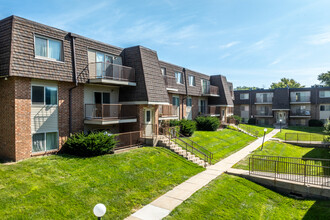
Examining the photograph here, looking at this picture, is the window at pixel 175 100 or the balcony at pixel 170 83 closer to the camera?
the balcony at pixel 170 83

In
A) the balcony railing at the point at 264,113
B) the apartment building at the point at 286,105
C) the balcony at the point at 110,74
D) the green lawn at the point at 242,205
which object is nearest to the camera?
the green lawn at the point at 242,205

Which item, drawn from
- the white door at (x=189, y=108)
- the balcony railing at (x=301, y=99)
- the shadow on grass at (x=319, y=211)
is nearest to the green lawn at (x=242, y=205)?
the shadow on grass at (x=319, y=211)

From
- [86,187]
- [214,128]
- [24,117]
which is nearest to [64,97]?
[24,117]

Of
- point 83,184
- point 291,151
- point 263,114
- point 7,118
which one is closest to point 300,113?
point 263,114

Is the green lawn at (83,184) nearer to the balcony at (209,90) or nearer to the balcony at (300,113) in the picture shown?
the balcony at (209,90)

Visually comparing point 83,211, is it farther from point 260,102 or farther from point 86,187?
point 260,102

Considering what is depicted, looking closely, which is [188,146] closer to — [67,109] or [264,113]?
[67,109]

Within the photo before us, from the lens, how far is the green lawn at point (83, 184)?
26.4 feet

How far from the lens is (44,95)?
13227 mm

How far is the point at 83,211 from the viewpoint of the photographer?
817 centimetres

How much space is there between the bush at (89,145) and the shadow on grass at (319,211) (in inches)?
418

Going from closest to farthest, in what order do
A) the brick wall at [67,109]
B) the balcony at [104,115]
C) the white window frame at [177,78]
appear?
the brick wall at [67,109] → the balcony at [104,115] → the white window frame at [177,78]

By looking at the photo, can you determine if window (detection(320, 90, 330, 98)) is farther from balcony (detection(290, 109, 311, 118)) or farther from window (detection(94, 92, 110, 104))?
window (detection(94, 92, 110, 104))

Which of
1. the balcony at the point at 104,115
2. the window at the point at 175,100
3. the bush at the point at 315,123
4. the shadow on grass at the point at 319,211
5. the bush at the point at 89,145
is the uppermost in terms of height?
the window at the point at 175,100
